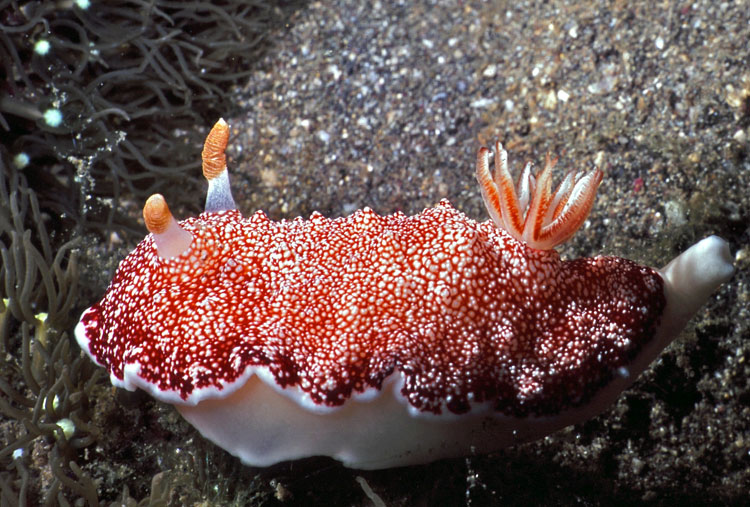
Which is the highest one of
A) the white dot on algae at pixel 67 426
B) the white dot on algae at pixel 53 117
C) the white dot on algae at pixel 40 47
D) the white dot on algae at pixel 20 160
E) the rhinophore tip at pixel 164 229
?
the white dot on algae at pixel 40 47

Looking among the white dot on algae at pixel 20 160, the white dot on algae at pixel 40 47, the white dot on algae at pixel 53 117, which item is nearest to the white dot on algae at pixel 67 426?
the white dot on algae at pixel 20 160

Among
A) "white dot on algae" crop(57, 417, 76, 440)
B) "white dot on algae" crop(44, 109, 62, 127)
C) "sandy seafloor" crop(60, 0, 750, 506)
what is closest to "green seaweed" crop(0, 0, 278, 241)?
"white dot on algae" crop(44, 109, 62, 127)

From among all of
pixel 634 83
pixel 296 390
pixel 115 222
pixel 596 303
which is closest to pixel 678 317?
pixel 596 303

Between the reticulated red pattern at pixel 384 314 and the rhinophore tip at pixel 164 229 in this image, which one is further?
the rhinophore tip at pixel 164 229

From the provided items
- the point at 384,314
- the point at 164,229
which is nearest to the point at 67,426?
the point at 164,229

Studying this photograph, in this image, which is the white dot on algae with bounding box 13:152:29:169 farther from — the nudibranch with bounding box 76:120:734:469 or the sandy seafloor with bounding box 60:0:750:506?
the nudibranch with bounding box 76:120:734:469

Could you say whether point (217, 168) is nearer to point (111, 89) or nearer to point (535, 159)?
point (111, 89)

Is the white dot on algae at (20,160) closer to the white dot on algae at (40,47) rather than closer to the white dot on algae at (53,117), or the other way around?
the white dot on algae at (53,117)
